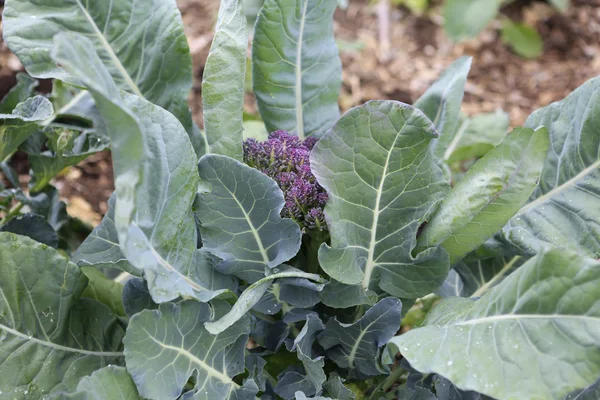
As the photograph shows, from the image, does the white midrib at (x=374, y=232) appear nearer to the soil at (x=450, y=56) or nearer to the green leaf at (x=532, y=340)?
the green leaf at (x=532, y=340)

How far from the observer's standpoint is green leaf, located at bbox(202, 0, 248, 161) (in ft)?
3.21

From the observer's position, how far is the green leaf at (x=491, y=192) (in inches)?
33.9

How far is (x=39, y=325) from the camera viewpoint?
935mm

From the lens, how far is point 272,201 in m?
0.91

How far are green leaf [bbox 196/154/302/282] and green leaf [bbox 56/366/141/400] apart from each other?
0.23m

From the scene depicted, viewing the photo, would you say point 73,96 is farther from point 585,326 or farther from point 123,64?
point 585,326

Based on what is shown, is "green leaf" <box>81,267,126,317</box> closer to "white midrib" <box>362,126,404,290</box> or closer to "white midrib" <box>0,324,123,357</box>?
"white midrib" <box>0,324,123,357</box>

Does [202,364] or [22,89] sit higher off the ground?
[22,89]

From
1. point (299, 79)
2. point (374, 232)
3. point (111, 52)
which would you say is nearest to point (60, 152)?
point (111, 52)

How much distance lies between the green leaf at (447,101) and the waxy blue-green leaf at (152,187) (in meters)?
0.53

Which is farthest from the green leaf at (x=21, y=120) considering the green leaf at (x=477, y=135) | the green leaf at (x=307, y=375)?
the green leaf at (x=477, y=135)

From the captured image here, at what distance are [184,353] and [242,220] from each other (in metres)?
0.22

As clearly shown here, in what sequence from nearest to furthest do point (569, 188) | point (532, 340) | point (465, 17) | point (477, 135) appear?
point (532, 340) < point (569, 188) < point (477, 135) < point (465, 17)

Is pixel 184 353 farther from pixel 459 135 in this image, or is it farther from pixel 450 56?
pixel 450 56
